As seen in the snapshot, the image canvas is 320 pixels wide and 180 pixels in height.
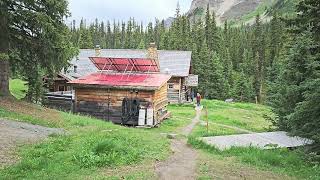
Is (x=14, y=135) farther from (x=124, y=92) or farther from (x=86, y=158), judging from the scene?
(x=124, y=92)

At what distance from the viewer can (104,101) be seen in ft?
103

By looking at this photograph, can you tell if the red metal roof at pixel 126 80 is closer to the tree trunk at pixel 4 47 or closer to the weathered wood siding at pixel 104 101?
the weathered wood siding at pixel 104 101

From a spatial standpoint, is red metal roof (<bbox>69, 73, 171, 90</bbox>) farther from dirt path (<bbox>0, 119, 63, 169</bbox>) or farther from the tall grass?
the tall grass

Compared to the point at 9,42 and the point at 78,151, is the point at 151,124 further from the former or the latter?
the point at 78,151

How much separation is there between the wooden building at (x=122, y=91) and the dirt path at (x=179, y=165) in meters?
12.3

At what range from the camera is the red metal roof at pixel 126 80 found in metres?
29.8

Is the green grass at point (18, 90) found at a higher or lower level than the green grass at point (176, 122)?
higher

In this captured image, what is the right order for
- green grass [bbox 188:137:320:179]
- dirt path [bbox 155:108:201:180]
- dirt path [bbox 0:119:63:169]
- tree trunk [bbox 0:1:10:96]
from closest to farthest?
dirt path [bbox 155:108:201:180] < dirt path [bbox 0:119:63:169] < green grass [bbox 188:137:320:179] < tree trunk [bbox 0:1:10:96]

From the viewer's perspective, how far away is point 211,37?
3888 inches

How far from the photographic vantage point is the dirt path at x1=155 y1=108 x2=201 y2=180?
11.4 m

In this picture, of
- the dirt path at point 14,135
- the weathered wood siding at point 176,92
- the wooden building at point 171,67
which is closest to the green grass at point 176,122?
the wooden building at point 171,67

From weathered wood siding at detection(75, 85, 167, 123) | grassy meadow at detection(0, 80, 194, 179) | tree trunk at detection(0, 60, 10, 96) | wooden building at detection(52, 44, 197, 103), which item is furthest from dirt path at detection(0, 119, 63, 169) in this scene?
wooden building at detection(52, 44, 197, 103)

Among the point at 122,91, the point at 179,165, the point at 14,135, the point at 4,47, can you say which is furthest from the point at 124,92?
the point at 179,165

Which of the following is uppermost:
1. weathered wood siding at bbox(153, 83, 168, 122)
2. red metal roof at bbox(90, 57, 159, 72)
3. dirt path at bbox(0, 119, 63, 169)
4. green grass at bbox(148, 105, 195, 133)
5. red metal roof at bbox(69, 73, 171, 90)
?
red metal roof at bbox(90, 57, 159, 72)
